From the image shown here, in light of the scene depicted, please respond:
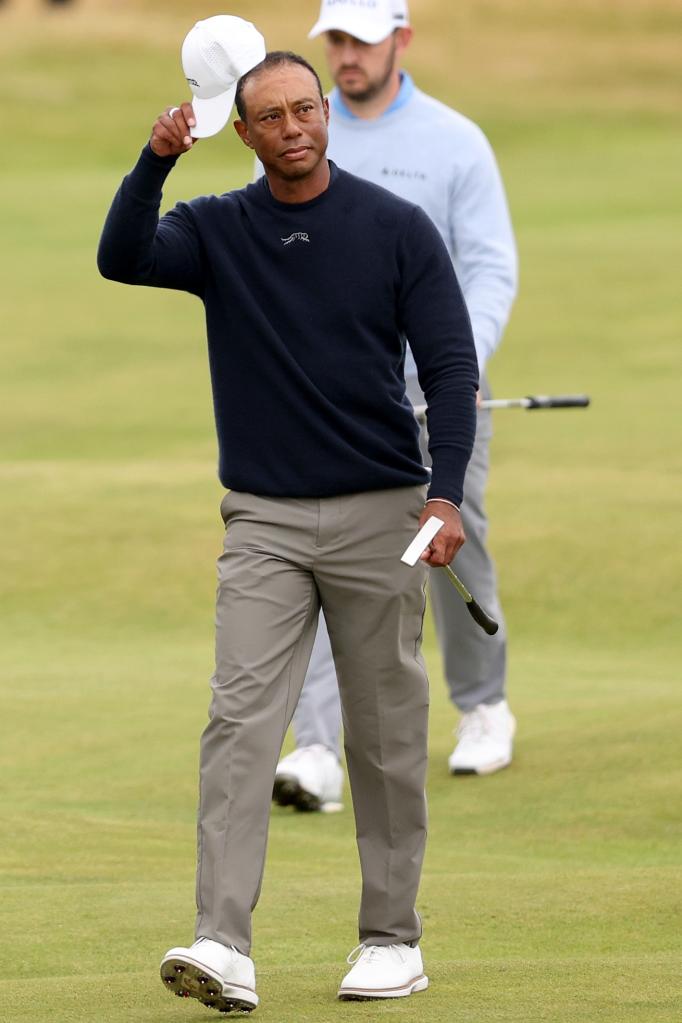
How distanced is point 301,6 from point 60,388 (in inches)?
1228

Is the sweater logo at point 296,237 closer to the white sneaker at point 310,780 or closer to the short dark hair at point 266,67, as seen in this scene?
the short dark hair at point 266,67

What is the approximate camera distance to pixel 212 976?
439cm

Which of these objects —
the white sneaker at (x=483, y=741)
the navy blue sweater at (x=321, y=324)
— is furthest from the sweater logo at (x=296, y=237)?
the white sneaker at (x=483, y=741)

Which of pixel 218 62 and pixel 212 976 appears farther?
pixel 218 62

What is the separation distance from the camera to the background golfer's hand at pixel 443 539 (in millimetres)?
4723

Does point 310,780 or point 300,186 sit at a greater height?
point 300,186

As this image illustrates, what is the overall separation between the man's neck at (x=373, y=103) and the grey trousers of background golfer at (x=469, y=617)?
3.12ft

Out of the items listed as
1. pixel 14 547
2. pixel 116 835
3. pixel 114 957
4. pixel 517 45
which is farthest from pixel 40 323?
pixel 517 45

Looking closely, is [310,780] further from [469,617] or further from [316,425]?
[316,425]

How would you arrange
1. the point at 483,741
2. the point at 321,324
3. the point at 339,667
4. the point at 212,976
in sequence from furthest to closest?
the point at 483,741 < the point at 339,667 < the point at 321,324 < the point at 212,976

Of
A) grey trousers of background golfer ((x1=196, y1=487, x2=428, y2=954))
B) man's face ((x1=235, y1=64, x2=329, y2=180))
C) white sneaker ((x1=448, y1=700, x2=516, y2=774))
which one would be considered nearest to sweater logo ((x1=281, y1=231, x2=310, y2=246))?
man's face ((x1=235, y1=64, x2=329, y2=180))

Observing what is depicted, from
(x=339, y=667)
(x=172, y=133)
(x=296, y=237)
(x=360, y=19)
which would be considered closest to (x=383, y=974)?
(x=339, y=667)

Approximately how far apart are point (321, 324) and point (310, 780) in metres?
2.69

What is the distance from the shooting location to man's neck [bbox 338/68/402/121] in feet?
24.7
